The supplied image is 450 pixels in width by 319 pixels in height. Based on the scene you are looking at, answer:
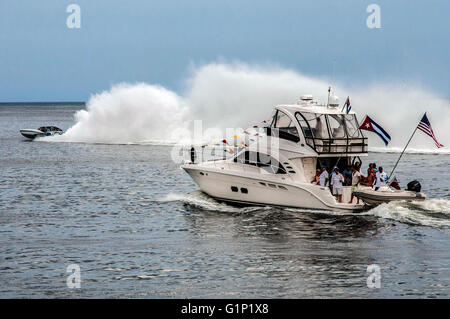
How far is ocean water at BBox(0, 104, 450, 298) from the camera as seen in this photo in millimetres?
17938

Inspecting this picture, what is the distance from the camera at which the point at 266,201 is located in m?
28.0

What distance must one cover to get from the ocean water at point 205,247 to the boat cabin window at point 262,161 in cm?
173

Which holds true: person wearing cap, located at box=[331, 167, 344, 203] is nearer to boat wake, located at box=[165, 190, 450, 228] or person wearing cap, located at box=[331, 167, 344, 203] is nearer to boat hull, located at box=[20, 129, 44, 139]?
boat wake, located at box=[165, 190, 450, 228]

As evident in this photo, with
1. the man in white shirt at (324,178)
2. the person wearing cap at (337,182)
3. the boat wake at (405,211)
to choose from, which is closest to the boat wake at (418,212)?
the boat wake at (405,211)

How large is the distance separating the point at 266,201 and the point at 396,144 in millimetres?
38371

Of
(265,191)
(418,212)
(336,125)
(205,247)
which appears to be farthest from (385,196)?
(205,247)

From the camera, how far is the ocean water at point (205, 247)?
58.9 feet

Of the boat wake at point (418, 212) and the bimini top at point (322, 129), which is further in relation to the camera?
the bimini top at point (322, 129)

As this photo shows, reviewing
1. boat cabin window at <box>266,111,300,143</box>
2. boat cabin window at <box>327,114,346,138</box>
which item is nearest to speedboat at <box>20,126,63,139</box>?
boat cabin window at <box>266,111,300,143</box>

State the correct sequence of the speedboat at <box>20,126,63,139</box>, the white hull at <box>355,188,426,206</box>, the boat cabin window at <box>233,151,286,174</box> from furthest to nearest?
the speedboat at <box>20,126,63,139</box>, the boat cabin window at <box>233,151,286,174</box>, the white hull at <box>355,188,426,206</box>

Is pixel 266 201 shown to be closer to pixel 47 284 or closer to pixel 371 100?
pixel 47 284

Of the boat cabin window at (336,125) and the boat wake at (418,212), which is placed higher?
the boat cabin window at (336,125)

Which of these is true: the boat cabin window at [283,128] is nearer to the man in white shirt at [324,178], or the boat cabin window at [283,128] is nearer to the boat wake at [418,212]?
the man in white shirt at [324,178]

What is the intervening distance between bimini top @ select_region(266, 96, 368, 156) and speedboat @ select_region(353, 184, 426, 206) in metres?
2.03
